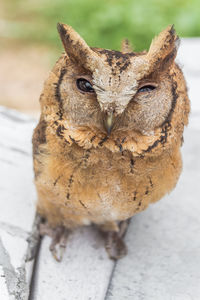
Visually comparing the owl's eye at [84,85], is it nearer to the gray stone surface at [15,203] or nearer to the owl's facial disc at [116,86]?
the owl's facial disc at [116,86]

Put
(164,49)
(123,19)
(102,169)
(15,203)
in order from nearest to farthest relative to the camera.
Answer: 1. (164,49)
2. (102,169)
3. (15,203)
4. (123,19)

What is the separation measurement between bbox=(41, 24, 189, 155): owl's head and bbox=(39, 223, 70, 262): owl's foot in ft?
2.40

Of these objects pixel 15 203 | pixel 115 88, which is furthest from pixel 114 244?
pixel 115 88

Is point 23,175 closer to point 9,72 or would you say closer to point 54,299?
point 54,299

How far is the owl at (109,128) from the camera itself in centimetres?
166

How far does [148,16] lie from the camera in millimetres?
4617

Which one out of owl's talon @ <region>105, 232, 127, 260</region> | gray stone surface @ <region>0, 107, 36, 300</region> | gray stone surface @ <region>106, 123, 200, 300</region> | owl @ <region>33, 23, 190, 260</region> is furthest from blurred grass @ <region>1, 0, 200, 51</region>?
owl's talon @ <region>105, 232, 127, 260</region>

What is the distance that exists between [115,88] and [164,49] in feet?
0.86

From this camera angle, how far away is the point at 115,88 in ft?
5.27

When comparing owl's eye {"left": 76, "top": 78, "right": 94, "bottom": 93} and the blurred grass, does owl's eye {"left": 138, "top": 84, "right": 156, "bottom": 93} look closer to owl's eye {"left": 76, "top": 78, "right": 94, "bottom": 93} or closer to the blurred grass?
owl's eye {"left": 76, "top": 78, "right": 94, "bottom": 93}

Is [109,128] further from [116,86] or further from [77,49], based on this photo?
[77,49]

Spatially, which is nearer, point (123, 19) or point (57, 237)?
point (57, 237)

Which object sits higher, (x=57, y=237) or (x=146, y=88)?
(x=146, y=88)

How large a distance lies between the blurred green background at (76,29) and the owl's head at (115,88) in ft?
8.41
